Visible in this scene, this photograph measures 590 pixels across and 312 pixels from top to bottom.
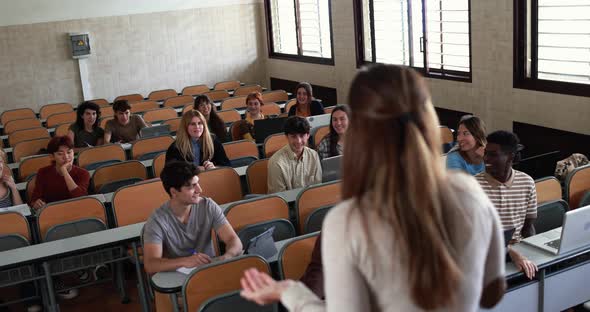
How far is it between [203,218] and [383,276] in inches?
107

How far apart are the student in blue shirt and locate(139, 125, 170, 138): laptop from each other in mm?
4046

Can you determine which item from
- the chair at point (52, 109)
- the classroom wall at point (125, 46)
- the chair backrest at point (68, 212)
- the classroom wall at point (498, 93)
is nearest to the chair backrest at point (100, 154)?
the chair backrest at point (68, 212)

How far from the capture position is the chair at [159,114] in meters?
8.92

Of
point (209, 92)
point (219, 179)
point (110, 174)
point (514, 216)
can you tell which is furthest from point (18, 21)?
point (514, 216)

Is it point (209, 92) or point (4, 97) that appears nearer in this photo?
point (209, 92)

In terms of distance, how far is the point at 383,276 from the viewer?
1.31 metres

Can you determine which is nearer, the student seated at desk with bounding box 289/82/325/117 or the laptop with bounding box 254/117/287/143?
the laptop with bounding box 254/117/287/143

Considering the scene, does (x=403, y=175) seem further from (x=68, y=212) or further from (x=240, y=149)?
(x=240, y=149)

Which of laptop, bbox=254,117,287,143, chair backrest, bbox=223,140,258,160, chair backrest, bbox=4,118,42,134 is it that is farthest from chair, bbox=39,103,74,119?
chair backrest, bbox=223,140,258,160

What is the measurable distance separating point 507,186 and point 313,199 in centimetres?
137

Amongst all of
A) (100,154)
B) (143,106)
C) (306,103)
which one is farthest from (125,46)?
(100,154)

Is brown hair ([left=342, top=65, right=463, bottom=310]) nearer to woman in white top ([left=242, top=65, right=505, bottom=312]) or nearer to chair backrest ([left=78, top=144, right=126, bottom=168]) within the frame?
woman in white top ([left=242, top=65, right=505, bottom=312])

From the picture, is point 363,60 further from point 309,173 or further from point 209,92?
point 309,173

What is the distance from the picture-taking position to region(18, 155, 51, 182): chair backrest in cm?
654
